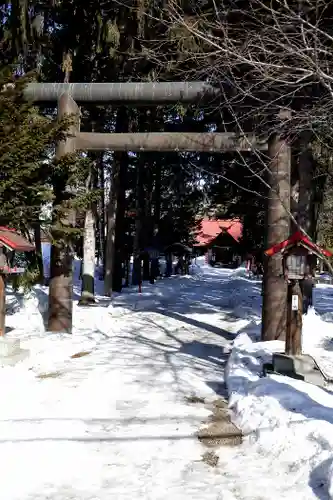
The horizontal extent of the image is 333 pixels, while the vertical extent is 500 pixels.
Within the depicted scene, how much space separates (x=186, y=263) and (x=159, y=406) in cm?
3648

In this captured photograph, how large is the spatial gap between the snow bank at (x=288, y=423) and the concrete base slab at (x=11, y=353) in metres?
3.45

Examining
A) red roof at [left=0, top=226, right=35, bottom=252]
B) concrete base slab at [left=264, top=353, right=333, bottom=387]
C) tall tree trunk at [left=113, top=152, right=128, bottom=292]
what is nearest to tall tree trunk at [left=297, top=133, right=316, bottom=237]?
concrete base slab at [left=264, top=353, right=333, bottom=387]

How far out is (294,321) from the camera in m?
8.29

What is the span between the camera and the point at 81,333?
1221 cm

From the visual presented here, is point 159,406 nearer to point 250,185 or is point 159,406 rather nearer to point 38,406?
point 38,406

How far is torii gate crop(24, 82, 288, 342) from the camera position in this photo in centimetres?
1119

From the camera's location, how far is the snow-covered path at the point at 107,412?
4.59 m

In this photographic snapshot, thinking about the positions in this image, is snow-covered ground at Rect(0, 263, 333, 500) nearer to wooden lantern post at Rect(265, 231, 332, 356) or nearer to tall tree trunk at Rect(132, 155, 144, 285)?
wooden lantern post at Rect(265, 231, 332, 356)

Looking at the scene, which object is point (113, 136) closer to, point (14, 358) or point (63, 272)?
point (63, 272)

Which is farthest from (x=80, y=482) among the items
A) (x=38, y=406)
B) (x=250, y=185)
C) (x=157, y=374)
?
(x=250, y=185)

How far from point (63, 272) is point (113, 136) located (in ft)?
10.4

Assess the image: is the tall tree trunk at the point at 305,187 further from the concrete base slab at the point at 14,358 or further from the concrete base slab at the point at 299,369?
the concrete base slab at the point at 14,358

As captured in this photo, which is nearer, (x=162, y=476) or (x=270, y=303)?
(x=162, y=476)

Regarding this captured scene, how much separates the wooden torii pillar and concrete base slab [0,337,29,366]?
99.8 inches
